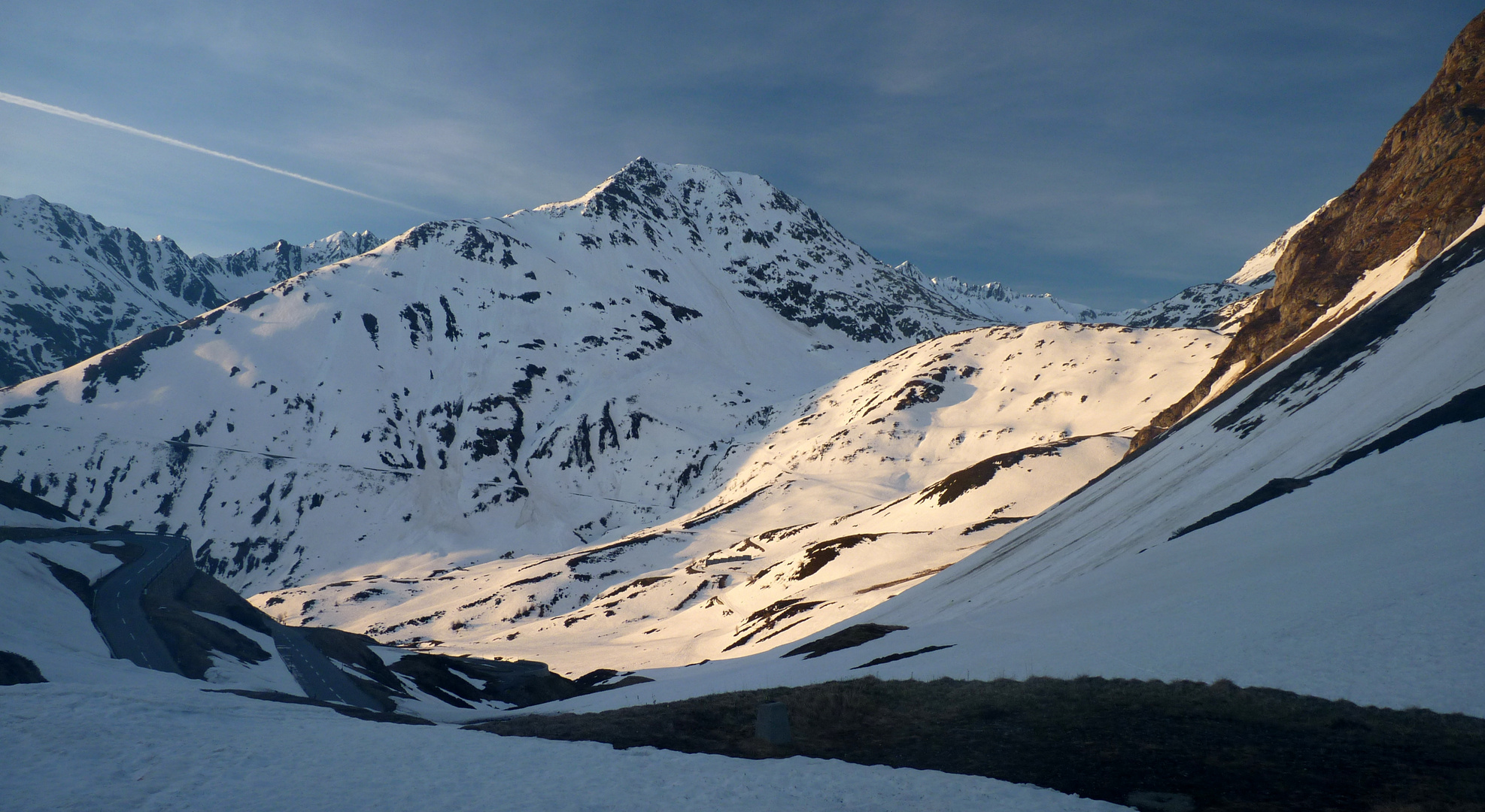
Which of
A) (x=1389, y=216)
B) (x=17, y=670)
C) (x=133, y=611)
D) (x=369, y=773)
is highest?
(x=1389, y=216)

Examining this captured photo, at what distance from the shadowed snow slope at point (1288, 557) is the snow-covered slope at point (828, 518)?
20.5m

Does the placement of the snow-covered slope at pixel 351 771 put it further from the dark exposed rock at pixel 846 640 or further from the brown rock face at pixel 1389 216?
the brown rock face at pixel 1389 216

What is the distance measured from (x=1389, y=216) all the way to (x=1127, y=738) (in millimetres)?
79998

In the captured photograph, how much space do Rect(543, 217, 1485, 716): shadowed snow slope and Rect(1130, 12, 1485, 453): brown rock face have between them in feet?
59.7

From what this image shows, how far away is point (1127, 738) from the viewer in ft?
43.8

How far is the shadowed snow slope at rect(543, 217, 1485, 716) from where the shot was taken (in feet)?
47.5

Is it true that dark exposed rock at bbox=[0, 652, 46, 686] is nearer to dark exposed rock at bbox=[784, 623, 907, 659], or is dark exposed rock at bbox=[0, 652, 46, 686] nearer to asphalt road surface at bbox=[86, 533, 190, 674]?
asphalt road surface at bbox=[86, 533, 190, 674]

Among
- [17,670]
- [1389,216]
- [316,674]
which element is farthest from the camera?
[1389,216]

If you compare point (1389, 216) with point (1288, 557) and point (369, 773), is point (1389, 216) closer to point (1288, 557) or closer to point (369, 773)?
point (1288, 557)

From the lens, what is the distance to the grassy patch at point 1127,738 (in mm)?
10531

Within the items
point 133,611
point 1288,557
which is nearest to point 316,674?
point 133,611

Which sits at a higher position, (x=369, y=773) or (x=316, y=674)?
(x=316, y=674)

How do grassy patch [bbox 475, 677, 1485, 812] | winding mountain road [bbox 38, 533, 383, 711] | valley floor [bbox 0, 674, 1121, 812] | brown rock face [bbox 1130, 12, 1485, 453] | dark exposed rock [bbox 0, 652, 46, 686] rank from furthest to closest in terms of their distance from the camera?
brown rock face [bbox 1130, 12, 1485, 453], winding mountain road [bbox 38, 533, 383, 711], dark exposed rock [bbox 0, 652, 46, 686], valley floor [bbox 0, 674, 1121, 812], grassy patch [bbox 475, 677, 1485, 812]

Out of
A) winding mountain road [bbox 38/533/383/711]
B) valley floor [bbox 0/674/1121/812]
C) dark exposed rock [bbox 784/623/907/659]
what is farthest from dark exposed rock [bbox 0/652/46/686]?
dark exposed rock [bbox 784/623/907/659]
